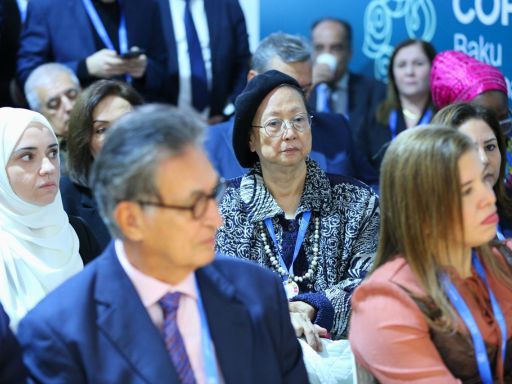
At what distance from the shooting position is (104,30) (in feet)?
17.7

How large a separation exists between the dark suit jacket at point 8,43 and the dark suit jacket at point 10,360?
3469 millimetres

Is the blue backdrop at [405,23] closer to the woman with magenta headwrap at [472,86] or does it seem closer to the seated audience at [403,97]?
the seated audience at [403,97]

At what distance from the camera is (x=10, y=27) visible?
5418 millimetres

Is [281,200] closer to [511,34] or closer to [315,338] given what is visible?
[315,338]

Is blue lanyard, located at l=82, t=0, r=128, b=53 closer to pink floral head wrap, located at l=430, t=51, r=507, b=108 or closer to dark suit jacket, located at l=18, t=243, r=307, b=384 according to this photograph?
pink floral head wrap, located at l=430, t=51, r=507, b=108

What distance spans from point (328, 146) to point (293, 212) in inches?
42.6

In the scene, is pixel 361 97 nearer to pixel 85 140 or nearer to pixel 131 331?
pixel 85 140

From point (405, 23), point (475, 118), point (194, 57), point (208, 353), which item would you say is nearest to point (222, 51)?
point (194, 57)

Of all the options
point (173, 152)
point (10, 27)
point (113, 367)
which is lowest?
point (113, 367)

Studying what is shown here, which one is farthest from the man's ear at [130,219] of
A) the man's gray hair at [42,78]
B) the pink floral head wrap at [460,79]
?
the man's gray hair at [42,78]

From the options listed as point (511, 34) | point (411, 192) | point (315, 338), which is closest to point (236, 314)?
point (411, 192)

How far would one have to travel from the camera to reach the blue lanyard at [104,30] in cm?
533

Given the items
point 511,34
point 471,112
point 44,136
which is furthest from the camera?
point 511,34

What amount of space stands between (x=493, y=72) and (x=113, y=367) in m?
3.10
